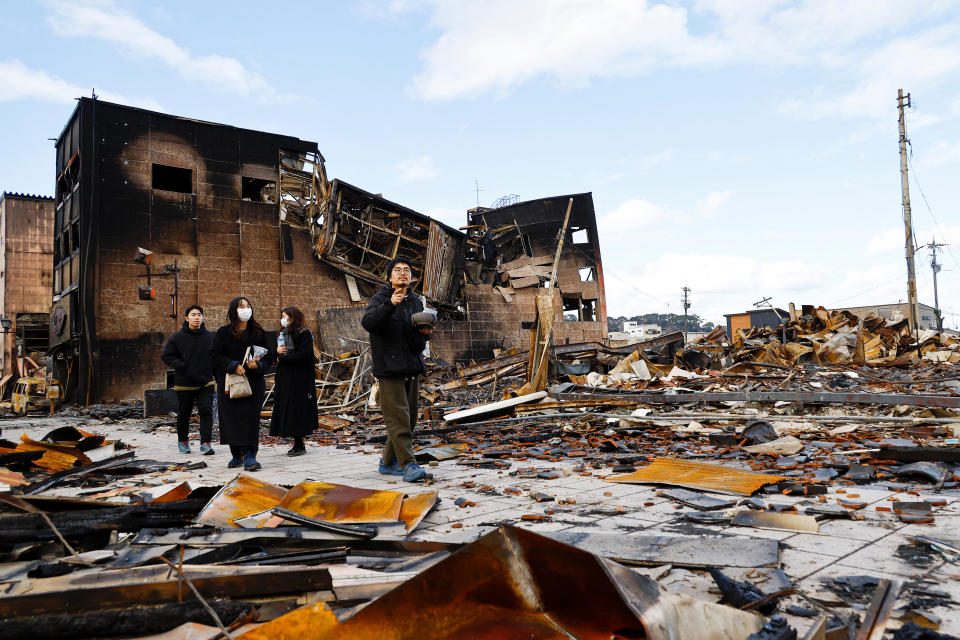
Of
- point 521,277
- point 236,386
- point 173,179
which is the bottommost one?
point 236,386

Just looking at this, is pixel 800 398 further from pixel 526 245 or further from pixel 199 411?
pixel 526 245

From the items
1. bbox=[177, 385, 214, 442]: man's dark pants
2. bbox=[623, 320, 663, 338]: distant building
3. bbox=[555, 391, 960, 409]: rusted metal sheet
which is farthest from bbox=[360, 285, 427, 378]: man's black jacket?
bbox=[623, 320, 663, 338]: distant building

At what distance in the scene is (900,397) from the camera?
782cm

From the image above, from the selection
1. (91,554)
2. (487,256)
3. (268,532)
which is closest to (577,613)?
(268,532)

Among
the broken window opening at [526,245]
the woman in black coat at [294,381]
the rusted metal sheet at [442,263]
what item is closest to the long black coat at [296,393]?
the woman in black coat at [294,381]

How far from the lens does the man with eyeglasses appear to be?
17.3 feet

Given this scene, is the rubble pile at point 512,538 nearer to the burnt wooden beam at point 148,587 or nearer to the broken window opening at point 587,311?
the burnt wooden beam at point 148,587

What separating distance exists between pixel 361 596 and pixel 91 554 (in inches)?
55.7

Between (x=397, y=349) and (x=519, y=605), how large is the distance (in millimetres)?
3674

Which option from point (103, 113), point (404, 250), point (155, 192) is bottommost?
point (404, 250)

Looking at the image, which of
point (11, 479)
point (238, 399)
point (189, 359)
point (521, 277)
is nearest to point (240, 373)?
point (238, 399)

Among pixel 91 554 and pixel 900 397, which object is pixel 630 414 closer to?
pixel 900 397

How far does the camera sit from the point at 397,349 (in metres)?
5.34

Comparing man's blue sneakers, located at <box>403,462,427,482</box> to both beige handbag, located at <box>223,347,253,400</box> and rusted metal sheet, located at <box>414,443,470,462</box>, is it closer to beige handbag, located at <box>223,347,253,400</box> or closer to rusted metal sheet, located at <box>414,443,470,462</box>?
rusted metal sheet, located at <box>414,443,470,462</box>
